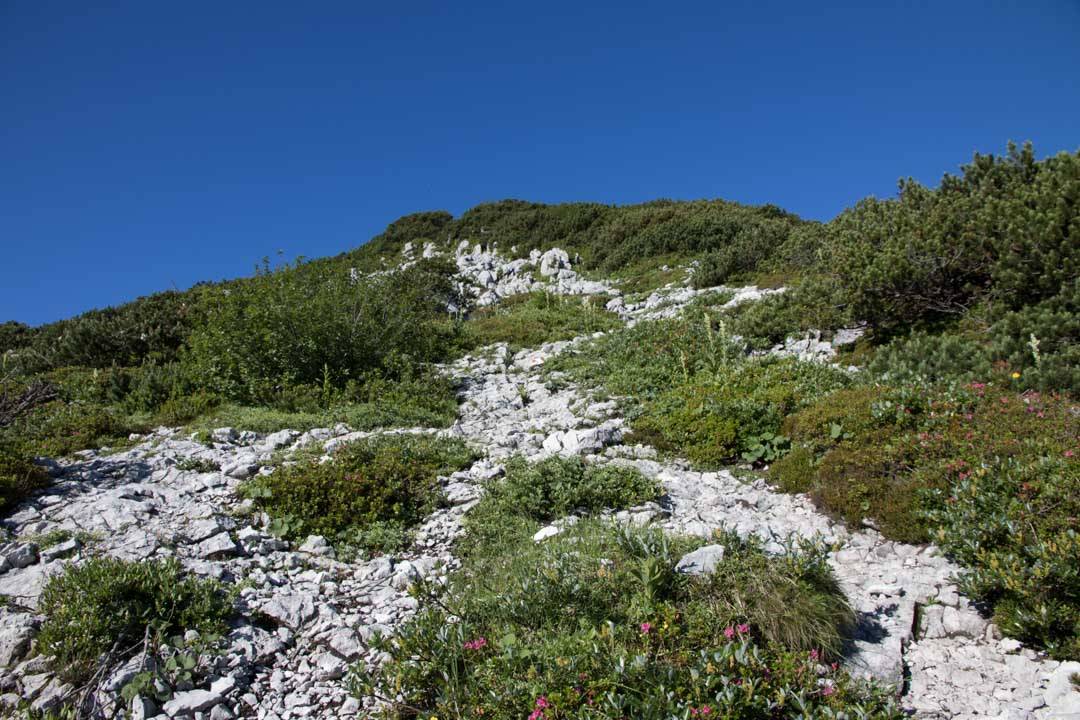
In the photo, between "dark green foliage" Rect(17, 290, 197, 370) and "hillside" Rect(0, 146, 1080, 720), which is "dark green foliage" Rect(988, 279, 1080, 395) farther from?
"dark green foliage" Rect(17, 290, 197, 370)

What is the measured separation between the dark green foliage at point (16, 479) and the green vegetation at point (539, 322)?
10.7m

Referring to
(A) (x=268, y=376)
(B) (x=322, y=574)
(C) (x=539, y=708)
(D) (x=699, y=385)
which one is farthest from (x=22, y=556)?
(D) (x=699, y=385)

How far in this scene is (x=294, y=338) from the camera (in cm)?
1280

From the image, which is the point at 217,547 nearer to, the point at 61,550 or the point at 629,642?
the point at 61,550

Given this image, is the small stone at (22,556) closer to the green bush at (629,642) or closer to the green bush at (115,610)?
the green bush at (115,610)

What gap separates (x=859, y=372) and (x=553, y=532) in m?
6.28

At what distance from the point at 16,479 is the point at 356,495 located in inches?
150

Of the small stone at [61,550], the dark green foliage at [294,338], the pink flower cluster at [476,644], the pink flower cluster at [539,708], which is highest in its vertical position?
the dark green foliage at [294,338]

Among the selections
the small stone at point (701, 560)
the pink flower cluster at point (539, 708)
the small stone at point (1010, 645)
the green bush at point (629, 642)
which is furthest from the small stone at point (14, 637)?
the small stone at point (1010, 645)

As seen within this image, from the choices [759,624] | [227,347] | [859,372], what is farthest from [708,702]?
[227,347]

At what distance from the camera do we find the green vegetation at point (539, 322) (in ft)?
57.5

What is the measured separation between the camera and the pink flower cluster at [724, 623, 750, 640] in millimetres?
4111

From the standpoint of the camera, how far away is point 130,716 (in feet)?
13.1

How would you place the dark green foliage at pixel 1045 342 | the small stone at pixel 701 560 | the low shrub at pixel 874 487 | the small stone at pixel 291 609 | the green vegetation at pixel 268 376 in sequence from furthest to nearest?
the green vegetation at pixel 268 376 < the dark green foliage at pixel 1045 342 < the low shrub at pixel 874 487 < the small stone at pixel 291 609 < the small stone at pixel 701 560
